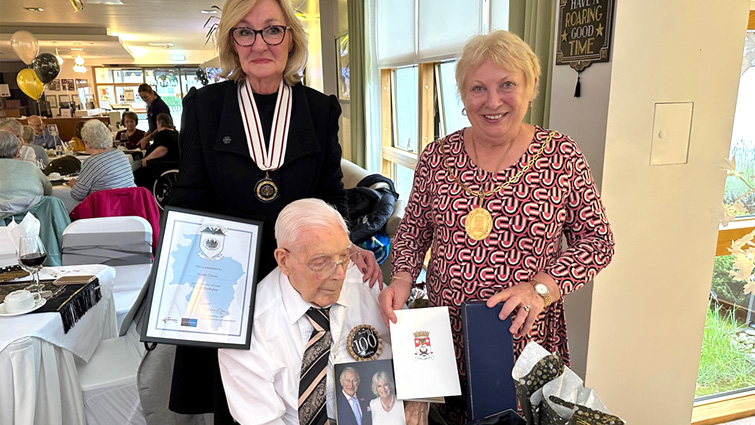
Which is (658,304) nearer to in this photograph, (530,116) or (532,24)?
(530,116)

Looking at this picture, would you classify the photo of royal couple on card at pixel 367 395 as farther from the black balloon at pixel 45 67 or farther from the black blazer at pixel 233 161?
the black balloon at pixel 45 67

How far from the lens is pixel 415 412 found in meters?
Result: 1.30

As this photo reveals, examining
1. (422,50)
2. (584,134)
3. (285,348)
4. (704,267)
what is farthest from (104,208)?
(704,267)

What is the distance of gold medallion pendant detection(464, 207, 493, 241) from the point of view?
1.33 metres

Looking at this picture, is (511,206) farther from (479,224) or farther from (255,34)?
(255,34)

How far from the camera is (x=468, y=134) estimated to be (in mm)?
1450

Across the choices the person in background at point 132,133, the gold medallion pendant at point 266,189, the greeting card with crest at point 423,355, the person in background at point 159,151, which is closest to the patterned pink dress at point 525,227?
the greeting card with crest at point 423,355

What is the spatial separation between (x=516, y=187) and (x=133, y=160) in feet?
24.1

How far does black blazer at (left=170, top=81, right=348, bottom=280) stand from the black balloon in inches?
361

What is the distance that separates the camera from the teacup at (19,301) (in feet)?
6.59

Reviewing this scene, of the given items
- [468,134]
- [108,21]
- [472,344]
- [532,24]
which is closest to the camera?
[472,344]

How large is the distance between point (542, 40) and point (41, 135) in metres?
8.38

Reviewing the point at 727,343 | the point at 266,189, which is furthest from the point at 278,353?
the point at 727,343

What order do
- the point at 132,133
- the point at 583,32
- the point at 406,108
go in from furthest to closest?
the point at 132,133 < the point at 406,108 < the point at 583,32
